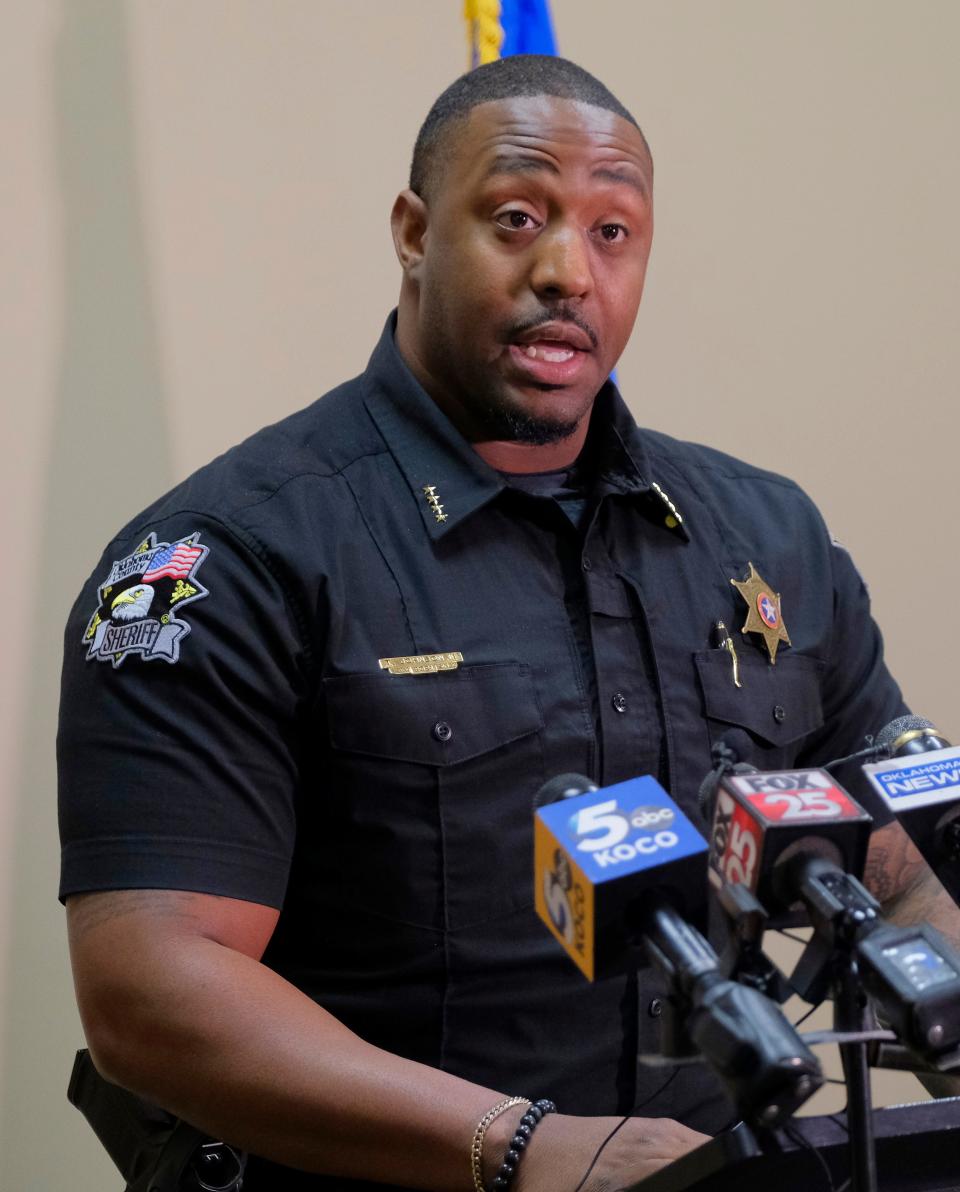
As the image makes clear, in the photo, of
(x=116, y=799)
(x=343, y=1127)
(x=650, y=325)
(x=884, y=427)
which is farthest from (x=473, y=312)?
(x=884, y=427)

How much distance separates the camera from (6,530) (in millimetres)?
2137

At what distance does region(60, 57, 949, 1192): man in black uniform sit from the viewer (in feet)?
4.33

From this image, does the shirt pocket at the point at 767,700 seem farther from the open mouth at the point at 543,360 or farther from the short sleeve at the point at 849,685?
the open mouth at the point at 543,360

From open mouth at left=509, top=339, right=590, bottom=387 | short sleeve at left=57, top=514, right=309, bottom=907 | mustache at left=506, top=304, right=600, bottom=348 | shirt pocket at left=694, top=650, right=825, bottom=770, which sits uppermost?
mustache at left=506, top=304, right=600, bottom=348

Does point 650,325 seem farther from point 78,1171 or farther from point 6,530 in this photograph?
point 78,1171

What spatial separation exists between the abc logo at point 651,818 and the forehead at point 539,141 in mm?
861

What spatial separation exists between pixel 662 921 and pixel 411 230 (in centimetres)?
103

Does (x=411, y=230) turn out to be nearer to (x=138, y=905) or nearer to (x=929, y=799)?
(x=138, y=905)

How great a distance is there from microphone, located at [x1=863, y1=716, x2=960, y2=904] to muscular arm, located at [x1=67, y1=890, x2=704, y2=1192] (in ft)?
1.27

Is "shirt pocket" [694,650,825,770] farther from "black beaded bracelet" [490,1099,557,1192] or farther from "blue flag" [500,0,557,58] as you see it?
"blue flag" [500,0,557,58]

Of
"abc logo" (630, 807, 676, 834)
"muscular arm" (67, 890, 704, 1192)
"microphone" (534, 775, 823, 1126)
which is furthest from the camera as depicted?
"muscular arm" (67, 890, 704, 1192)

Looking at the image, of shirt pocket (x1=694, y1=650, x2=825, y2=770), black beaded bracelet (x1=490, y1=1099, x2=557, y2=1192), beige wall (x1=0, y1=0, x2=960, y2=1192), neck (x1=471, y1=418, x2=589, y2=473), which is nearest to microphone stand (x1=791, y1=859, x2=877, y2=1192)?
black beaded bracelet (x1=490, y1=1099, x2=557, y2=1192)

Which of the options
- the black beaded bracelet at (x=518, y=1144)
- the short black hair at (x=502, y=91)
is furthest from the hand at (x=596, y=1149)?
the short black hair at (x=502, y=91)

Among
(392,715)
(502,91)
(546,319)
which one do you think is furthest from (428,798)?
(502,91)
